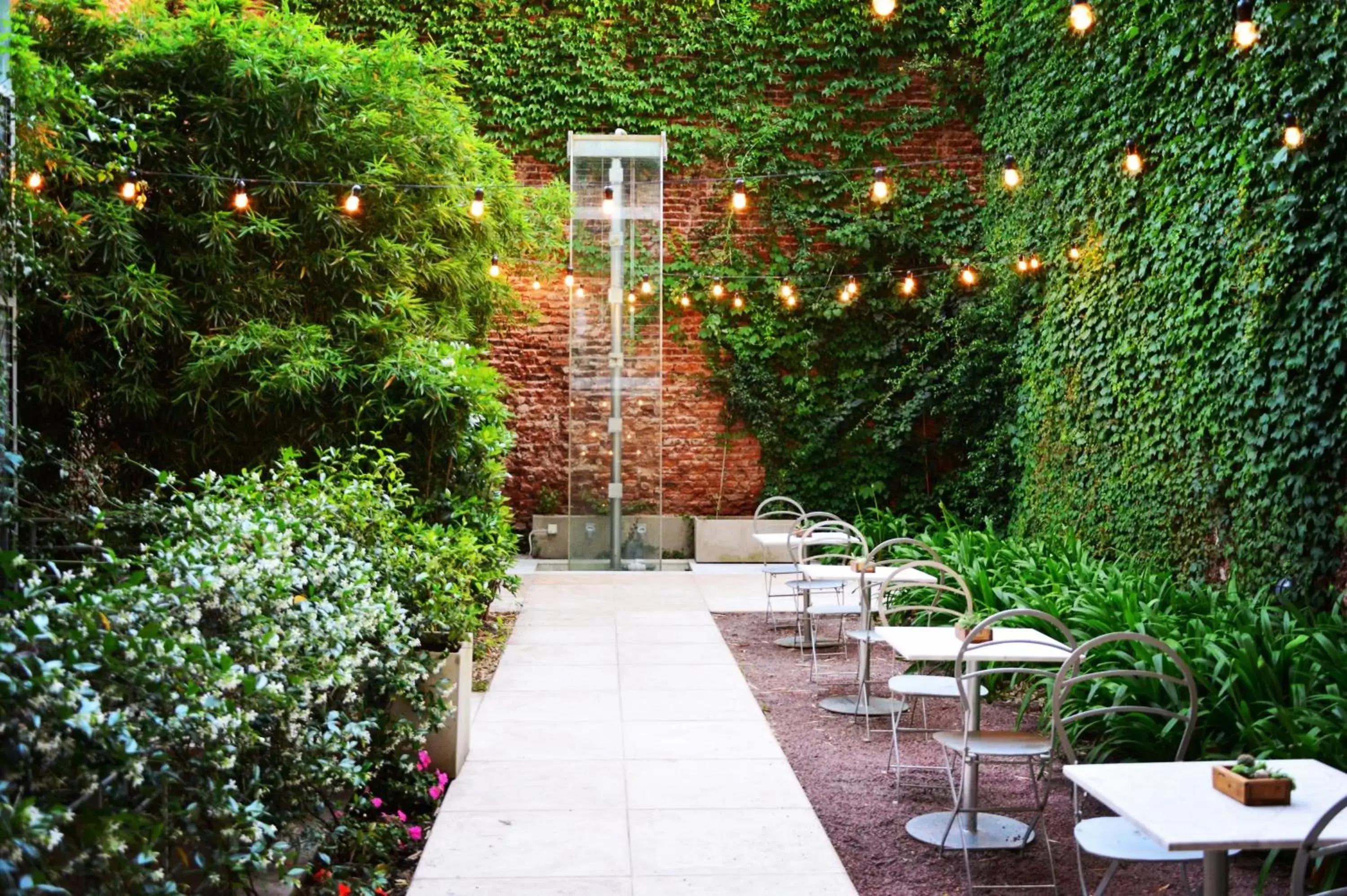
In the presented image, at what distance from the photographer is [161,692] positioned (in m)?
2.27

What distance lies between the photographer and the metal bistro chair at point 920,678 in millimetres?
4543

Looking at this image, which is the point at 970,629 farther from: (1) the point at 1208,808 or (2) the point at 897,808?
(1) the point at 1208,808

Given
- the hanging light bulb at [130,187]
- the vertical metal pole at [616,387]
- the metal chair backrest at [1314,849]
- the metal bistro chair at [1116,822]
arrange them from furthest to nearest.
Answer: the vertical metal pole at [616,387], the hanging light bulb at [130,187], the metal bistro chair at [1116,822], the metal chair backrest at [1314,849]

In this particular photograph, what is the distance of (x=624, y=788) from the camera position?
4.40 metres

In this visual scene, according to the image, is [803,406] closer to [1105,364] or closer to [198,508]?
[1105,364]

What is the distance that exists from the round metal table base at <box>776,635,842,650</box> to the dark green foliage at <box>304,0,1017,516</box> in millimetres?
3900

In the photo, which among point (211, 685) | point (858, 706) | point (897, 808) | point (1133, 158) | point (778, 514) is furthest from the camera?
point (778, 514)

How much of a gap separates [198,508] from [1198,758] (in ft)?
12.0

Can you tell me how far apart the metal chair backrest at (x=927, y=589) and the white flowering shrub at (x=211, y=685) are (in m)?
2.01

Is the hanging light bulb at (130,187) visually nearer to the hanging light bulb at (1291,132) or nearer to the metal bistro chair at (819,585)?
the metal bistro chair at (819,585)

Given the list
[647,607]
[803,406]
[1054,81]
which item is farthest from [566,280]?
[1054,81]

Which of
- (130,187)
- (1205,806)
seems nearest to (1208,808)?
(1205,806)

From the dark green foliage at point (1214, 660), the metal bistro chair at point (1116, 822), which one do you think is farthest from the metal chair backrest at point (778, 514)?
the metal bistro chair at point (1116, 822)

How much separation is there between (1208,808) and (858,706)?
130 inches
